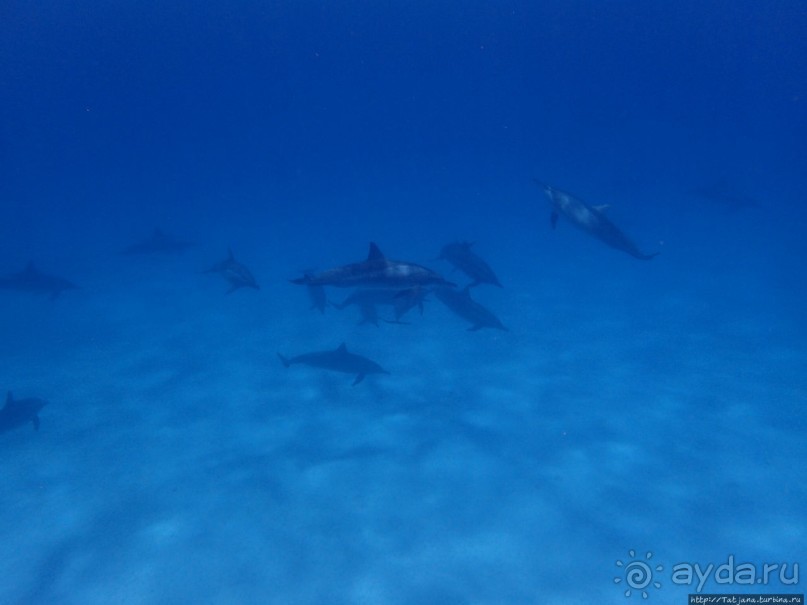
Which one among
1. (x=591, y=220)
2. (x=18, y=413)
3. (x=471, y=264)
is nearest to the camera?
(x=591, y=220)

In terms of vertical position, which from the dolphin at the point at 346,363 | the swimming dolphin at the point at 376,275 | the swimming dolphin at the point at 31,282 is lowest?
the swimming dolphin at the point at 376,275

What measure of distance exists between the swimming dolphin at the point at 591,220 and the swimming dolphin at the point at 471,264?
301 centimetres

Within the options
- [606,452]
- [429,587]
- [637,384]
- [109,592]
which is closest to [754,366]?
[637,384]

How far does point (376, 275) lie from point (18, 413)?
8648mm

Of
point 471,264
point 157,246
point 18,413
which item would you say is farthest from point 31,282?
point 471,264

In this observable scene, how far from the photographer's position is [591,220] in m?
8.65

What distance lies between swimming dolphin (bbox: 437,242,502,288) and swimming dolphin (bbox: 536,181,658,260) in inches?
118

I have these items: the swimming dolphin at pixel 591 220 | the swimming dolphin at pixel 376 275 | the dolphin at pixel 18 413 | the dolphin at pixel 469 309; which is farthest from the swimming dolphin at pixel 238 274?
the swimming dolphin at pixel 591 220

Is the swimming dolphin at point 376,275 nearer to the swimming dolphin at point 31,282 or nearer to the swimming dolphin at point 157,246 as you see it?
the swimming dolphin at point 31,282

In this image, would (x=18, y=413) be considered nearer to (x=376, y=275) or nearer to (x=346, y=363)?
(x=346, y=363)

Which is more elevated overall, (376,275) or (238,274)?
(238,274)

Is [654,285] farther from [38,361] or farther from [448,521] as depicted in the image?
[38,361]

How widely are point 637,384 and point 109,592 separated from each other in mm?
11445

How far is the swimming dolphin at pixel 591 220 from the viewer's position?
8.51 m
